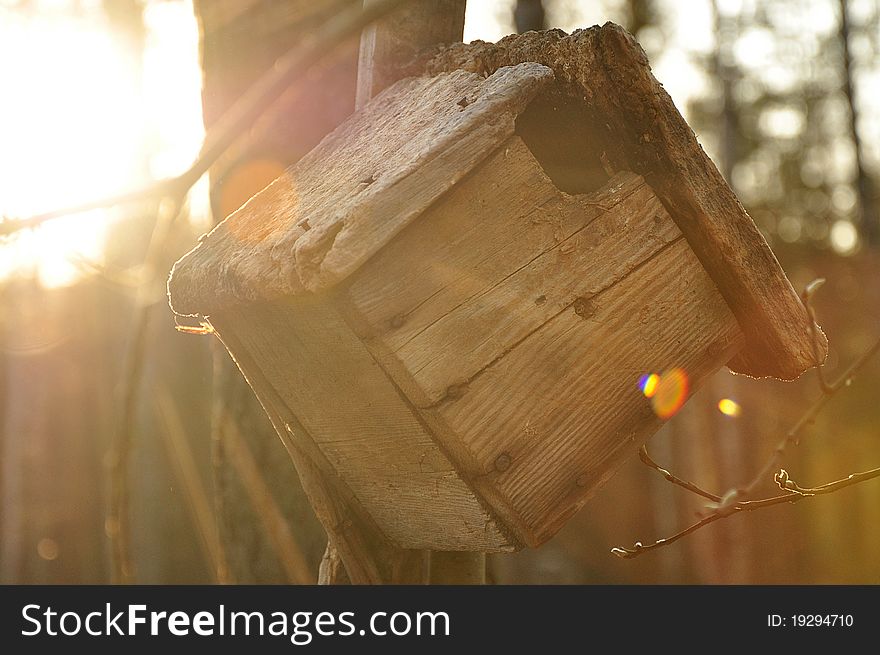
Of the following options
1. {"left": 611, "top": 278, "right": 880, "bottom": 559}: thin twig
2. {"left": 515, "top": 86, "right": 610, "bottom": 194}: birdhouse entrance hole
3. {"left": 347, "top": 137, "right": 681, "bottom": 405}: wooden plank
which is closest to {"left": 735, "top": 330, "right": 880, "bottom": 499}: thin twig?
{"left": 611, "top": 278, "right": 880, "bottom": 559}: thin twig

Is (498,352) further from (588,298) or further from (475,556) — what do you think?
(475,556)

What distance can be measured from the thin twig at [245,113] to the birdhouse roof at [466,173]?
0.56 ft

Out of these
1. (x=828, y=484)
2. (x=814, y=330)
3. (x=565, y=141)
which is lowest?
(x=828, y=484)

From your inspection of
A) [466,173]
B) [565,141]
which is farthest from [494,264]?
[565,141]

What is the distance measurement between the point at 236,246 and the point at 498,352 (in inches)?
17.7

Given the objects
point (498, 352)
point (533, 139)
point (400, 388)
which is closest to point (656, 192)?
point (533, 139)

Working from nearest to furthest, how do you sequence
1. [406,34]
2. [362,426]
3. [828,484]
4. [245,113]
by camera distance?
[245,113]
[828,484]
[362,426]
[406,34]

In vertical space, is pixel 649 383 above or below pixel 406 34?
below

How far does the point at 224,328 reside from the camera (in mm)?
1483

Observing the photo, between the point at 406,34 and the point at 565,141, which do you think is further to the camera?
the point at 406,34

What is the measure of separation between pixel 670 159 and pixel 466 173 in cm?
31

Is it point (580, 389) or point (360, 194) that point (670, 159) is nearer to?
point (580, 389)

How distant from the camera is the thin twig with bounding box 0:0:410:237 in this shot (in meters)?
0.99

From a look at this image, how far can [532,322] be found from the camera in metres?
1.25
